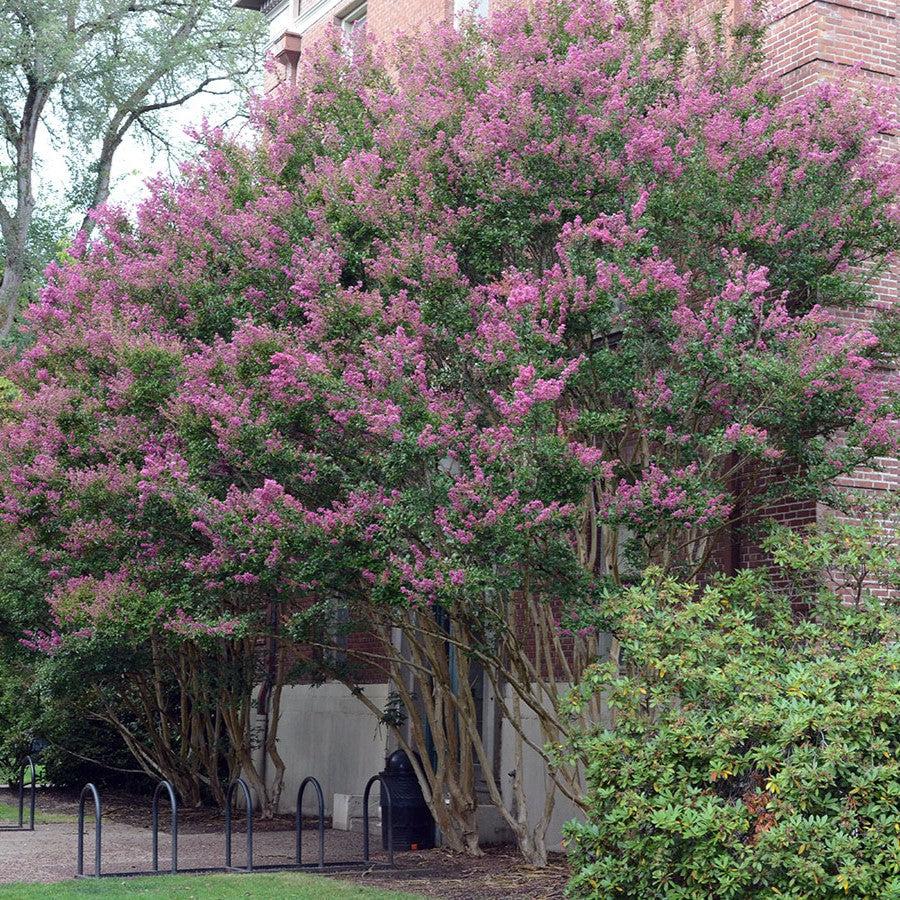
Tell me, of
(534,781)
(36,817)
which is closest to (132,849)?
(36,817)

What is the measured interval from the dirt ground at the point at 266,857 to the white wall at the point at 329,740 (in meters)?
0.88

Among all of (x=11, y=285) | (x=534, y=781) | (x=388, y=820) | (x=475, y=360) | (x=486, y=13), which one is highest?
(x=486, y=13)

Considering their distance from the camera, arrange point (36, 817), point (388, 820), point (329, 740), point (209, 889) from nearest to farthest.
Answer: point (209, 889), point (388, 820), point (36, 817), point (329, 740)

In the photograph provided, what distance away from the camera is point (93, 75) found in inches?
1136

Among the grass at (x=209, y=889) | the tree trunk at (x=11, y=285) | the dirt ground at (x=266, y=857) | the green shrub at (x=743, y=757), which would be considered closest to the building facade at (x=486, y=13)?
the dirt ground at (x=266, y=857)

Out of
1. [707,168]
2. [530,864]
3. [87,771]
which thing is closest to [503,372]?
[707,168]

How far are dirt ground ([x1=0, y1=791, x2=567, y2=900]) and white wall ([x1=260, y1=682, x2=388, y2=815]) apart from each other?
0.88 meters

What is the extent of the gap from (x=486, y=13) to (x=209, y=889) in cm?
1226

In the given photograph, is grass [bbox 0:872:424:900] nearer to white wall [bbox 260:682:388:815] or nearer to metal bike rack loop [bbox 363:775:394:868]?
metal bike rack loop [bbox 363:775:394:868]

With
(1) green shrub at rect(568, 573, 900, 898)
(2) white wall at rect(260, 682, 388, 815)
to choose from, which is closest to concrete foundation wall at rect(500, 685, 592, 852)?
(2) white wall at rect(260, 682, 388, 815)

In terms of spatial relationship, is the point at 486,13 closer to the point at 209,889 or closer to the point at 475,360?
the point at 475,360

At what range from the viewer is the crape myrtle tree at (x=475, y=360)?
1089 cm

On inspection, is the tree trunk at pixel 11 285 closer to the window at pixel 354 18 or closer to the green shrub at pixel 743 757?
the window at pixel 354 18

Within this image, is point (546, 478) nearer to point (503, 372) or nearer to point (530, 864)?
point (503, 372)
